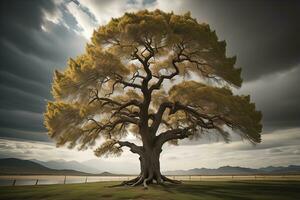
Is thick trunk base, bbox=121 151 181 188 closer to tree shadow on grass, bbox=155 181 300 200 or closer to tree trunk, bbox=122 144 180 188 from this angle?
tree trunk, bbox=122 144 180 188

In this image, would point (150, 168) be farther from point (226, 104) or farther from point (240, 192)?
point (226, 104)

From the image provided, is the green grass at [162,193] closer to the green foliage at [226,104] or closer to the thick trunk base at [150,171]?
the thick trunk base at [150,171]

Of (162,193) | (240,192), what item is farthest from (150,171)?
(240,192)

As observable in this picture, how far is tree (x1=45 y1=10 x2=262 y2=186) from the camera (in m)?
25.2

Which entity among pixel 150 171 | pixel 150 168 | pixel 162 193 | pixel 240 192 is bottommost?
pixel 162 193

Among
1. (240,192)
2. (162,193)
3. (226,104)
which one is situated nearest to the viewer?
(162,193)

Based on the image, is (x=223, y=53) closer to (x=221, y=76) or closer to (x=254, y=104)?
(x=221, y=76)

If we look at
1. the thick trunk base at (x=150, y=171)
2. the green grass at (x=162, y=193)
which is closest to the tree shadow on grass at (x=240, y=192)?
the green grass at (x=162, y=193)

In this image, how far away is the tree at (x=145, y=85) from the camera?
2523 centimetres

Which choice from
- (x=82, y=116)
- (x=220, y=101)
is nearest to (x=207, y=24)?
(x=220, y=101)

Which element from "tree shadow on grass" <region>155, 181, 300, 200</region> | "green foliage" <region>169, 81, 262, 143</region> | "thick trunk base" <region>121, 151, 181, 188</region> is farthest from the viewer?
"thick trunk base" <region>121, 151, 181, 188</region>

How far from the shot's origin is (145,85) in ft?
103

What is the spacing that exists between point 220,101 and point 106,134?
15.1 m

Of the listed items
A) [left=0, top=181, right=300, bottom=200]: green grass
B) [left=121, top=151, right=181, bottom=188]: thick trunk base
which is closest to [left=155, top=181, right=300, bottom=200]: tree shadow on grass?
[left=0, top=181, right=300, bottom=200]: green grass
